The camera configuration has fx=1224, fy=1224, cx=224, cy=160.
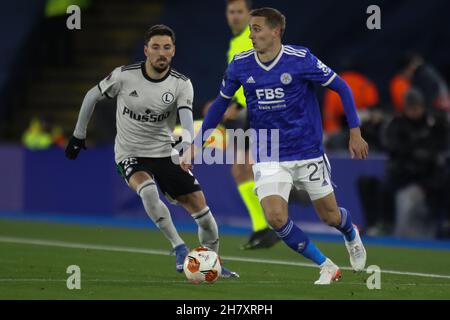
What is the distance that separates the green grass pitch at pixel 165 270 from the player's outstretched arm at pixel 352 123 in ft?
3.38

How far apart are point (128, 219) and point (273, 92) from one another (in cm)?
902

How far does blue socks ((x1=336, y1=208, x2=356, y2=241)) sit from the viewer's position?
9.88 meters

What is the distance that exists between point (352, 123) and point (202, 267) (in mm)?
1618

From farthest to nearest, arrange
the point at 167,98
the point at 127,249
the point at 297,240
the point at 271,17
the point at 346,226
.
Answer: the point at 127,249 → the point at 167,98 → the point at 346,226 → the point at 271,17 → the point at 297,240

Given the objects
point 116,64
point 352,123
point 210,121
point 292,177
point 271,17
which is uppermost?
point 116,64

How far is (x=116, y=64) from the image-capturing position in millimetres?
23484

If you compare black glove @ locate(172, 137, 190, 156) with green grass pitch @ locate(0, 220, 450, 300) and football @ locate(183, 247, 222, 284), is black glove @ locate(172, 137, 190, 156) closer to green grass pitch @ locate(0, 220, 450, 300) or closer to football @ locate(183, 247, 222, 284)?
football @ locate(183, 247, 222, 284)

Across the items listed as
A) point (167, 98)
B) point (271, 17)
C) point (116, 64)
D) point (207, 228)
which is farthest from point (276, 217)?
point (116, 64)

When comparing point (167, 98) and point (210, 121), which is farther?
point (167, 98)

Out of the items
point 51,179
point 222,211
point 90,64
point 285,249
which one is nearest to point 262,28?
point 285,249

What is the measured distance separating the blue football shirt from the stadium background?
20.2ft

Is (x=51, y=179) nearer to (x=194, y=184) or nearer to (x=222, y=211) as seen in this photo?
(x=222, y=211)

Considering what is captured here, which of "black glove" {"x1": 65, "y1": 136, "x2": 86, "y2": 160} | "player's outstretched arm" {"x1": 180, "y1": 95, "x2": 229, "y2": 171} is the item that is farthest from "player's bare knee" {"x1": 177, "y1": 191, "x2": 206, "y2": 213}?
"black glove" {"x1": 65, "y1": 136, "x2": 86, "y2": 160}

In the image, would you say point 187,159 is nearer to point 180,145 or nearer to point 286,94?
point 180,145
